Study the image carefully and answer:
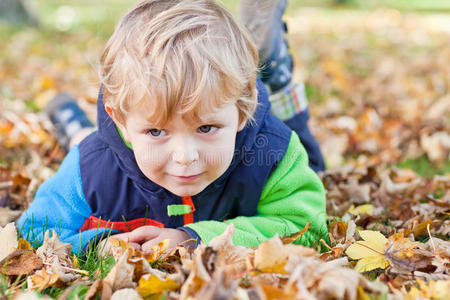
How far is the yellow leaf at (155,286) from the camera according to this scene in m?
1.51

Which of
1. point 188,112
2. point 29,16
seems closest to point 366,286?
point 188,112

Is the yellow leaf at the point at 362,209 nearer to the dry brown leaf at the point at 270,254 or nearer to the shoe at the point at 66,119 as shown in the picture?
the dry brown leaf at the point at 270,254

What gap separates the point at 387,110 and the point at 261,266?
321cm

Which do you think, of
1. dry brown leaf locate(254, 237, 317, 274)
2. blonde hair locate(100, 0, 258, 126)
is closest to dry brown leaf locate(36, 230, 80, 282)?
blonde hair locate(100, 0, 258, 126)

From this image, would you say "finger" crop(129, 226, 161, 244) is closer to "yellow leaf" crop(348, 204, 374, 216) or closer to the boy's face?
the boy's face

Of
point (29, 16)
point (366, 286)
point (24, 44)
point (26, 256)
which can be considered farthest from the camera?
point (29, 16)

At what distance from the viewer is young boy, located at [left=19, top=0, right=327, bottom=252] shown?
1.75 metres

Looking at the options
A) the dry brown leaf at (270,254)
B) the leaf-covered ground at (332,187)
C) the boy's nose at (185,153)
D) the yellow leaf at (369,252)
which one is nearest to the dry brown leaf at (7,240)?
the leaf-covered ground at (332,187)

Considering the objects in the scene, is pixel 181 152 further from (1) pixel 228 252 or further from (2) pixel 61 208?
(2) pixel 61 208

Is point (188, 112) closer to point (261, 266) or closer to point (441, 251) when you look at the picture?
point (261, 266)

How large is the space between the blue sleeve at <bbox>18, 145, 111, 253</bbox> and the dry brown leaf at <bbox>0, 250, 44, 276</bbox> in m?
0.35

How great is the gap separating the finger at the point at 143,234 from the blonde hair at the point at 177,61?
1.58 ft

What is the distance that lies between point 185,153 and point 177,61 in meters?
0.32

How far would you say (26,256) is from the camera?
178 cm
